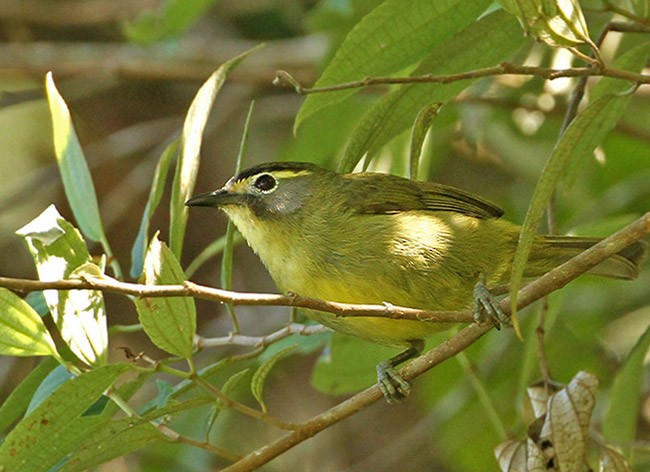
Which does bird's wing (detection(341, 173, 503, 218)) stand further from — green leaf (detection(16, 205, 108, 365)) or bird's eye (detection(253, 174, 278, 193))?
green leaf (detection(16, 205, 108, 365))

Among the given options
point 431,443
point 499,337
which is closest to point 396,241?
point 499,337

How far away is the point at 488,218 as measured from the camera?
3146 mm

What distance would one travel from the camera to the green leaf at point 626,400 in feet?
9.91

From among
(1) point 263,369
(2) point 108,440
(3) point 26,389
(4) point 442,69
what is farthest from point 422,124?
(3) point 26,389

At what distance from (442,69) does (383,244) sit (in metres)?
0.48

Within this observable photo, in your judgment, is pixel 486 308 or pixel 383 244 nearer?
pixel 486 308

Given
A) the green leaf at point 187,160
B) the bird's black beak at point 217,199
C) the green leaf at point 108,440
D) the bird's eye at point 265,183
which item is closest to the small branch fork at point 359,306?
the green leaf at point 108,440

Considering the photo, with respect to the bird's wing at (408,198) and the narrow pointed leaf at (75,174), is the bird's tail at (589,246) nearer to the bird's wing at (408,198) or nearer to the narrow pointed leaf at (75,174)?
the bird's wing at (408,198)

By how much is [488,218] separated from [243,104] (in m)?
2.83

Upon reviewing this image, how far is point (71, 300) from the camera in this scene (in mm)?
2527

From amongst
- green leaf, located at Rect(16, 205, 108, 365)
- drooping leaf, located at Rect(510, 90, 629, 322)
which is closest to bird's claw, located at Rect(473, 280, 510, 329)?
drooping leaf, located at Rect(510, 90, 629, 322)

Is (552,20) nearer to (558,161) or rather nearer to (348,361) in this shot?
(558,161)

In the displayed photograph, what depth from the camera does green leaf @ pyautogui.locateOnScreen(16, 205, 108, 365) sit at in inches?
97.3

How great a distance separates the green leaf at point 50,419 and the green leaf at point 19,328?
16cm
